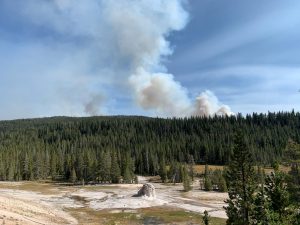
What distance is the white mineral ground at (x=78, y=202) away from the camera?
6856 centimetres

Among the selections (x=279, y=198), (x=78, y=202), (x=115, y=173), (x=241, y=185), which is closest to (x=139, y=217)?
(x=78, y=202)

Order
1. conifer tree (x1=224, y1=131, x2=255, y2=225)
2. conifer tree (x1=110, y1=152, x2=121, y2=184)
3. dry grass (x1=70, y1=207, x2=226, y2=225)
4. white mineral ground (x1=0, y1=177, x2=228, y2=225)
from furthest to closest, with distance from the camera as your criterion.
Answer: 1. conifer tree (x1=110, y1=152, x2=121, y2=184)
2. dry grass (x1=70, y1=207, x2=226, y2=225)
3. white mineral ground (x1=0, y1=177, x2=228, y2=225)
4. conifer tree (x1=224, y1=131, x2=255, y2=225)

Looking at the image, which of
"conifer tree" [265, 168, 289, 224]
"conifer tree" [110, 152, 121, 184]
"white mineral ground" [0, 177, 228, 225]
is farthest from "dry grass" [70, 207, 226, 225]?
"conifer tree" [110, 152, 121, 184]

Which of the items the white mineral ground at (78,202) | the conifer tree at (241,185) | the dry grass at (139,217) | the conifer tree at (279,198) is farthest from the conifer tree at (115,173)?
the conifer tree at (279,198)

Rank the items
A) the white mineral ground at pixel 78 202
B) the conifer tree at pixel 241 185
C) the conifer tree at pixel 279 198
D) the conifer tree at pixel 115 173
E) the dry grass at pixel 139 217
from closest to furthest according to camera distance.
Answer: the conifer tree at pixel 279 198 → the conifer tree at pixel 241 185 → the white mineral ground at pixel 78 202 → the dry grass at pixel 139 217 → the conifer tree at pixel 115 173

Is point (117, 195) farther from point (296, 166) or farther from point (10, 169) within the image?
point (296, 166)

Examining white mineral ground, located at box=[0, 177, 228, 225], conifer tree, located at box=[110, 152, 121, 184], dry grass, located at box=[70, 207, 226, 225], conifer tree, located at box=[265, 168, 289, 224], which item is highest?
conifer tree, located at box=[110, 152, 121, 184]

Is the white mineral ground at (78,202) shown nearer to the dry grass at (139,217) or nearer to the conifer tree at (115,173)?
the dry grass at (139,217)

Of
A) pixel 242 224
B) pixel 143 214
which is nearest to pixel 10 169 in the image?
pixel 143 214

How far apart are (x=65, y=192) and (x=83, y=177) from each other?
138ft

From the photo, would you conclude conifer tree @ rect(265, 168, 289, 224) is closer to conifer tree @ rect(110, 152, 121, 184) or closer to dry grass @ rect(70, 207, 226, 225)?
dry grass @ rect(70, 207, 226, 225)

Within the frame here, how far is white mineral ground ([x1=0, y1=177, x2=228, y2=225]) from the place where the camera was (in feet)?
225

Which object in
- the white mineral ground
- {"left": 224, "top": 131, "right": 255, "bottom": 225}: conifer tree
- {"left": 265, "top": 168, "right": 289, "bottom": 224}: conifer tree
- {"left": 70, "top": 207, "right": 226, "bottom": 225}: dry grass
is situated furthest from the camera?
{"left": 70, "top": 207, "right": 226, "bottom": 225}: dry grass

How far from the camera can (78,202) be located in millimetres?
107750
